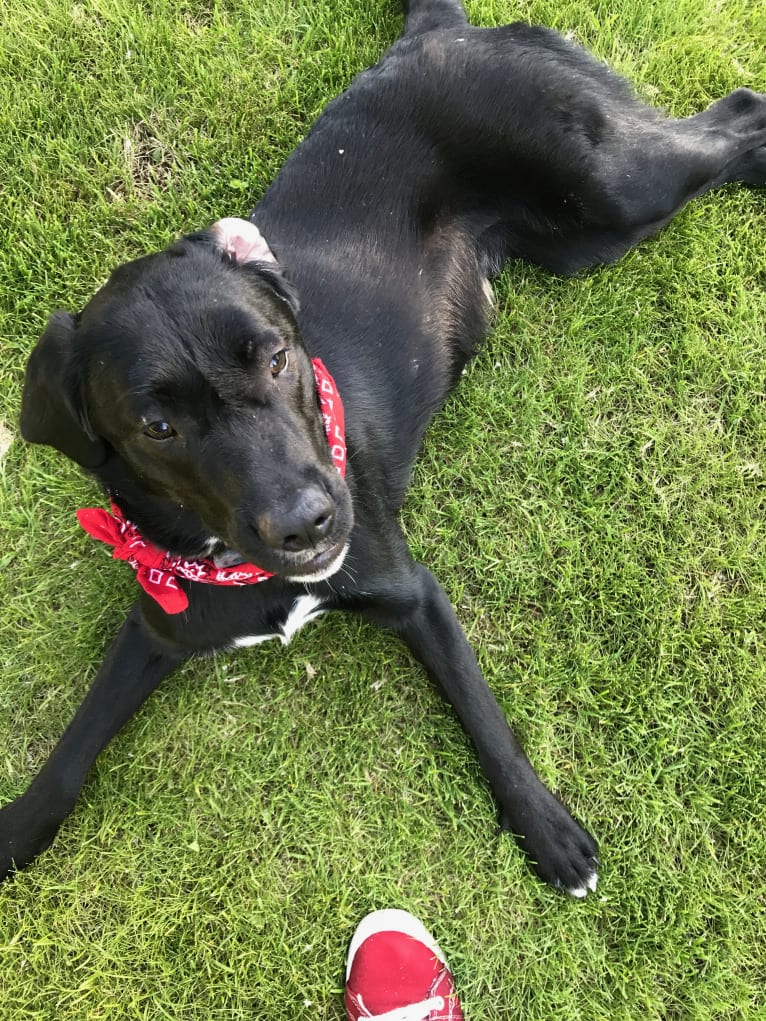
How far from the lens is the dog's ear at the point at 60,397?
7.06 ft

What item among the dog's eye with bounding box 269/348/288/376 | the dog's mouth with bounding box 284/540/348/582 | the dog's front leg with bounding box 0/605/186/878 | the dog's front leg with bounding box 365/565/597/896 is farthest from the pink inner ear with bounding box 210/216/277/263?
the dog's front leg with bounding box 0/605/186/878

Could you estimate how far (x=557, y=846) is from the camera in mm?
2684

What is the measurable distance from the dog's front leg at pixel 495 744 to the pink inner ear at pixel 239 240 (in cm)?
117

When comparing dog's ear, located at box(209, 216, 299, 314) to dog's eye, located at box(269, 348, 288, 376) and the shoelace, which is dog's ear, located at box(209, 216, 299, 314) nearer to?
dog's eye, located at box(269, 348, 288, 376)

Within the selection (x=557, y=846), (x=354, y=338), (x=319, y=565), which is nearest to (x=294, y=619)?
(x=319, y=565)

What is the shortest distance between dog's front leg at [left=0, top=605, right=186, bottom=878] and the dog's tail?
2.55m

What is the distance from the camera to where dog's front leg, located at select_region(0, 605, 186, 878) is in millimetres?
2688

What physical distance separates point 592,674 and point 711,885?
2.67 feet

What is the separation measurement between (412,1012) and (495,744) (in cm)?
96

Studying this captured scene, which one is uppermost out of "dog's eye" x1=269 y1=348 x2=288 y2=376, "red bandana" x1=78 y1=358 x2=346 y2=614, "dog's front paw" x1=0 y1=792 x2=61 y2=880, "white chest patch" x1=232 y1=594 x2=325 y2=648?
"dog's eye" x1=269 y1=348 x2=288 y2=376

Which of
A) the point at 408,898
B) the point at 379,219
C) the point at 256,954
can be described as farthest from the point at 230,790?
the point at 379,219

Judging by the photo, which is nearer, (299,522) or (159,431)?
(299,522)

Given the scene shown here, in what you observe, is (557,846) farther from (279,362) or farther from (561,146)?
(561,146)

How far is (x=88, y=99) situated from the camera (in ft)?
11.5
